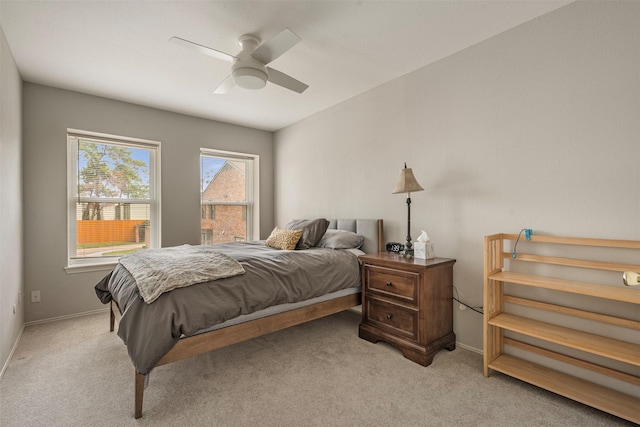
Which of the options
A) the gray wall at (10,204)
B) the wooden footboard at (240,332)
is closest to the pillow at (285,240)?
the wooden footboard at (240,332)

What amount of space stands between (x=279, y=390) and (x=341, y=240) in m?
1.56

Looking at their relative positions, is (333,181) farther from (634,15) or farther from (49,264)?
(49,264)

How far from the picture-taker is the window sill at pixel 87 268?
10.8 feet

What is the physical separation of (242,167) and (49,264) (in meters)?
2.65

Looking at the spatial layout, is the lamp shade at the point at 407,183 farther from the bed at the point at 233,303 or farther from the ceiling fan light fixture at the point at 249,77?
the ceiling fan light fixture at the point at 249,77

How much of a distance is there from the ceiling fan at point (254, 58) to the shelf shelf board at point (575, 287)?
2.09 meters

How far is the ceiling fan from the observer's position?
195cm

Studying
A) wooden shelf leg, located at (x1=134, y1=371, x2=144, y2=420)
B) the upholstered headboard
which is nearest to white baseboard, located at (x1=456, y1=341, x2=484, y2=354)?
the upholstered headboard

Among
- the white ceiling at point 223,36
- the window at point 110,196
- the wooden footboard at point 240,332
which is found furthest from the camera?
the window at point 110,196

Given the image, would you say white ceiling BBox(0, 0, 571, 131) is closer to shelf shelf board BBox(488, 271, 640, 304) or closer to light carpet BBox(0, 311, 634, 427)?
shelf shelf board BBox(488, 271, 640, 304)

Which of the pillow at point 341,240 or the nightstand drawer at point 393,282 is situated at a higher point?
the pillow at point 341,240

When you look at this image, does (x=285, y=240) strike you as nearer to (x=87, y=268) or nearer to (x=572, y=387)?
(x=87, y=268)

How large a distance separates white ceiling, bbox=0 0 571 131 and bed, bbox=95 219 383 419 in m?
1.61

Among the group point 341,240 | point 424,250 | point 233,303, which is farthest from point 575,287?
point 233,303
